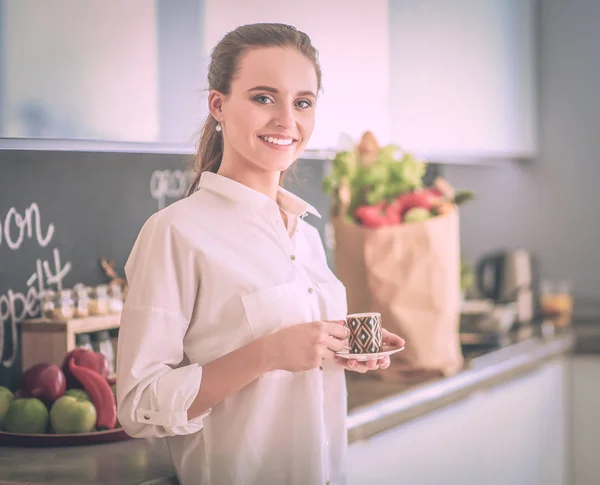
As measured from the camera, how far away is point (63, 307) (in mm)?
1462

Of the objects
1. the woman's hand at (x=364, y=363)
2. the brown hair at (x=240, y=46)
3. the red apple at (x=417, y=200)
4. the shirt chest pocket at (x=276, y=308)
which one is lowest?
the woman's hand at (x=364, y=363)

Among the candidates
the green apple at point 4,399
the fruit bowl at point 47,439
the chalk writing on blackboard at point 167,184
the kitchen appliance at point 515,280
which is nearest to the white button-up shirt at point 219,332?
the fruit bowl at point 47,439

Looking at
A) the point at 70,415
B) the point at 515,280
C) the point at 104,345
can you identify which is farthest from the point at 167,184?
the point at 515,280

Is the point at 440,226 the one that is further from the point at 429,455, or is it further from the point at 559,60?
the point at 559,60

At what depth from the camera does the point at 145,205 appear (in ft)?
5.54

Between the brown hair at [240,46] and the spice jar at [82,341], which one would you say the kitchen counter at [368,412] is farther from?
the brown hair at [240,46]

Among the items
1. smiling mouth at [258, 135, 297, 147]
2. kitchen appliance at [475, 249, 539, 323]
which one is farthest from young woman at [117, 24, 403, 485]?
kitchen appliance at [475, 249, 539, 323]

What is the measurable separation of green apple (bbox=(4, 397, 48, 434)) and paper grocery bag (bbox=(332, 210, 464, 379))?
77 cm

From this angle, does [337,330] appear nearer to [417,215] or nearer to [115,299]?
[115,299]

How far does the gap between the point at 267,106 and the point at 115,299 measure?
650 mm

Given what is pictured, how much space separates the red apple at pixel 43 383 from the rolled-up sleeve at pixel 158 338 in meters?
0.37

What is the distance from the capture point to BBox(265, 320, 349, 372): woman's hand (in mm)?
1009

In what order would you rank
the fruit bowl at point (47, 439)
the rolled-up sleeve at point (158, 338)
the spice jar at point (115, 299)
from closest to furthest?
the rolled-up sleeve at point (158, 338)
the fruit bowl at point (47, 439)
the spice jar at point (115, 299)

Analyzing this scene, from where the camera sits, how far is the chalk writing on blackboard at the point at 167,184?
171 cm
